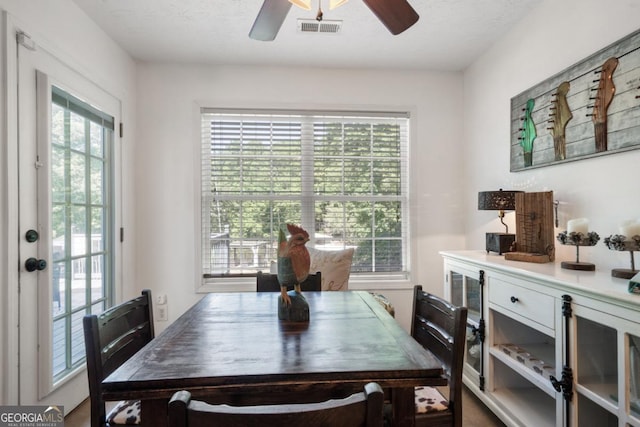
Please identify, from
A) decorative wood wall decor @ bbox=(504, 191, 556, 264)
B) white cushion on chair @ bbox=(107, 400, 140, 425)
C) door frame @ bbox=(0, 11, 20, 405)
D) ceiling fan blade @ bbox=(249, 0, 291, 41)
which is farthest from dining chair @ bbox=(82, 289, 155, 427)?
decorative wood wall decor @ bbox=(504, 191, 556, 264)

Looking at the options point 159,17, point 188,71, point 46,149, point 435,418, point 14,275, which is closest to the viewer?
point 435,418

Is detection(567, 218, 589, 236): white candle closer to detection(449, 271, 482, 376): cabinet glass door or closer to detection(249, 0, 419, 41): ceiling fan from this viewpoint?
detection(449, 271, 482, 376): cabinet glass door

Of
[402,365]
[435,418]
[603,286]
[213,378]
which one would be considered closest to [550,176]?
[603,286]

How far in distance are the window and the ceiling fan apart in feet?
4.74

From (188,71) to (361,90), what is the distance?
5.04ft

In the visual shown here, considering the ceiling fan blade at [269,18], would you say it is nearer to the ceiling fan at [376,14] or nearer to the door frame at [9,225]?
the ceiling fan at [376,14]

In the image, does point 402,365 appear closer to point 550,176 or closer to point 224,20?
point 550,176

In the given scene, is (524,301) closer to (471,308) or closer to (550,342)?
(550,342)

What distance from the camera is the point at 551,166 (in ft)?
7.27

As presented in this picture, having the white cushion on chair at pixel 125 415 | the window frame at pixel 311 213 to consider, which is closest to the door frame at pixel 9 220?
the white cushion on chair at pixel 125 415

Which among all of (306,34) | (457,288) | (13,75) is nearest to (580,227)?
(457,288)

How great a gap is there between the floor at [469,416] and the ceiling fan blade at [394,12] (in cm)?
224

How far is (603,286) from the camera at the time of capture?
1.38 metres

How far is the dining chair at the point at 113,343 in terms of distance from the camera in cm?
120
